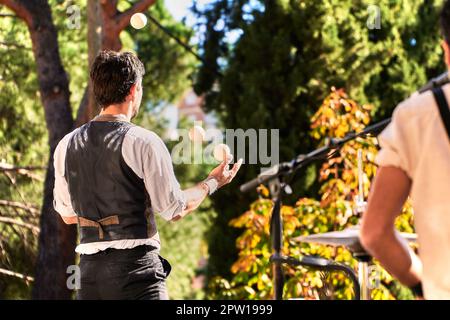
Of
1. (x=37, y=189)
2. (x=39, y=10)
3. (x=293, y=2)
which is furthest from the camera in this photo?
(x=37, y=189)

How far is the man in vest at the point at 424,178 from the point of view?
1.46 meters

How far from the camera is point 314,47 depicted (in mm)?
8695

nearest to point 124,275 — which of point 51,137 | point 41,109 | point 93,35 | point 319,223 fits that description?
point 319,223

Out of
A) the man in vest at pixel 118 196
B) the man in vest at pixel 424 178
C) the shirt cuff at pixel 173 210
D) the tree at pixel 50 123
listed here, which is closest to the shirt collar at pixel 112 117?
the man in vest at pixel 118 196

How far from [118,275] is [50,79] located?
6065mm

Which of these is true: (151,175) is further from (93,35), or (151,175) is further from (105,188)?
(93,35)

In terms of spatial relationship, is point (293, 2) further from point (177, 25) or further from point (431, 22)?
point (177, 25)

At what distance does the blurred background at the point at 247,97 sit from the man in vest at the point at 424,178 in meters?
4.21

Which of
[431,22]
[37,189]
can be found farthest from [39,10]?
[431,22]

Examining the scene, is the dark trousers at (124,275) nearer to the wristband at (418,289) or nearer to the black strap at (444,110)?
the wristband at (418,289)

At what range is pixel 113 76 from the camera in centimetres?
248

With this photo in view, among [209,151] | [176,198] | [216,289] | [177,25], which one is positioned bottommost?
[216,289]

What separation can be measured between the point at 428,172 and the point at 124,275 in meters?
1.07

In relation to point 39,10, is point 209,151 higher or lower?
lower
